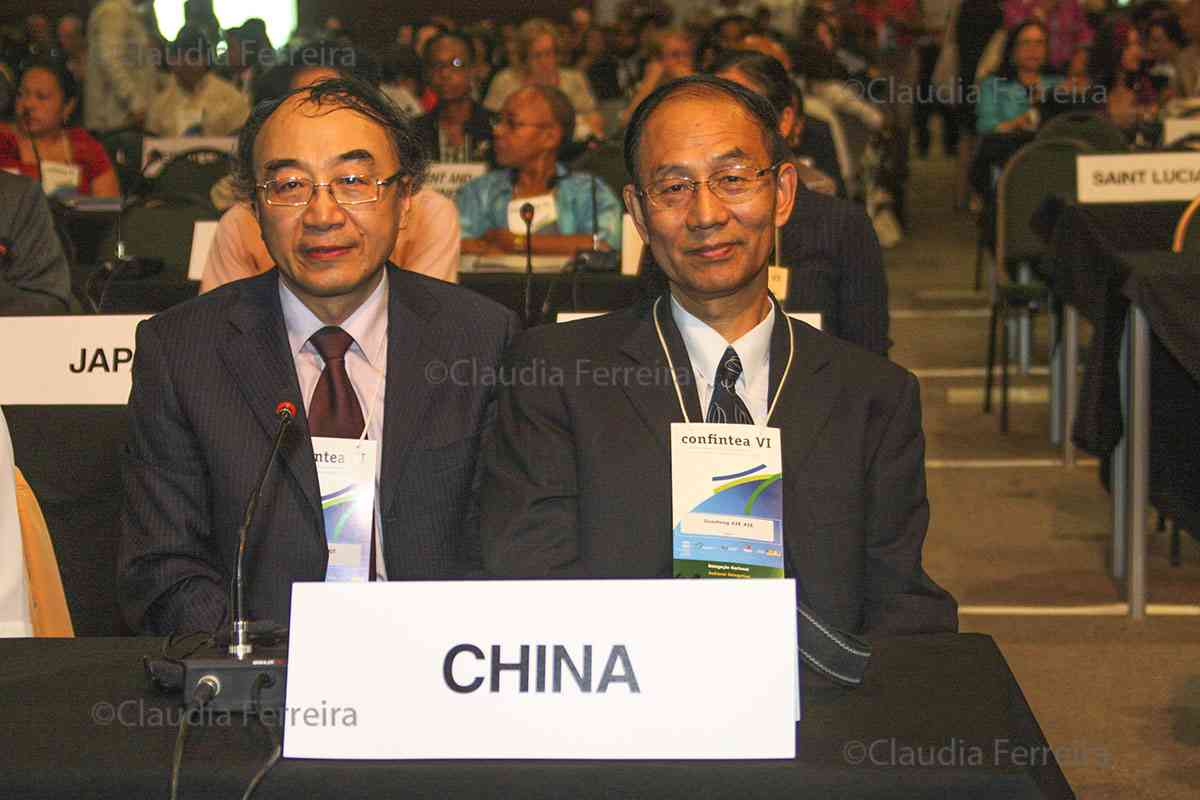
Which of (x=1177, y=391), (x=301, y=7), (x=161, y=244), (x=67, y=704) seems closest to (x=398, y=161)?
(x=67, y=704)

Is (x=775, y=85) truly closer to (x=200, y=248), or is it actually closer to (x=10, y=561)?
(x=200, y=248)

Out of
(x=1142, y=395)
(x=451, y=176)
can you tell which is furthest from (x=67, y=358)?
(x=451, y=176)

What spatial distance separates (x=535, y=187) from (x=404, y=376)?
386 cm

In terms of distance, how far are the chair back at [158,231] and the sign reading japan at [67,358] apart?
9.00ft

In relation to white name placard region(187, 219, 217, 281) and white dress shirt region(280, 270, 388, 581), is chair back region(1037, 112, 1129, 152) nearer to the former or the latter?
white name placard region(187, 219, 217, 281)

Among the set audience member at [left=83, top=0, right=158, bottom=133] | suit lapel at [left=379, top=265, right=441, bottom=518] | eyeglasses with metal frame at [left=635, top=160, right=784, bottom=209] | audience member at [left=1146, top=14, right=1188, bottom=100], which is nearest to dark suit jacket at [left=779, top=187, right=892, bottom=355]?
suit lapel at [left=379, top=265, right=441, bottom=518]

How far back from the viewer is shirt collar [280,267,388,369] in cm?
244

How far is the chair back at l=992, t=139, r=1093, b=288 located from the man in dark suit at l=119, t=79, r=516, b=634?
193 inches

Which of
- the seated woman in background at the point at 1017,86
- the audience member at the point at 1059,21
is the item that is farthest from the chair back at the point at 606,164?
the audience member at the point at 1059,21

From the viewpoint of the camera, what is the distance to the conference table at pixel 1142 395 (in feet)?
13.9

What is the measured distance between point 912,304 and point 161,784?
7965 millimetres

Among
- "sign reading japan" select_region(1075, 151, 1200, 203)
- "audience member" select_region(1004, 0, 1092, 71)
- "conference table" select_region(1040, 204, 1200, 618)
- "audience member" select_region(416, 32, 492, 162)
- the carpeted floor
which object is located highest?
"audience member" select_region(1004, 0, 1092, 71)

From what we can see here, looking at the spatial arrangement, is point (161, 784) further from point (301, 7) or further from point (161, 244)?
point (301, 7)

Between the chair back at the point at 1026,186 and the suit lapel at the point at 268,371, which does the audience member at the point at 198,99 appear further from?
the suit lapel at the point at 268,371
